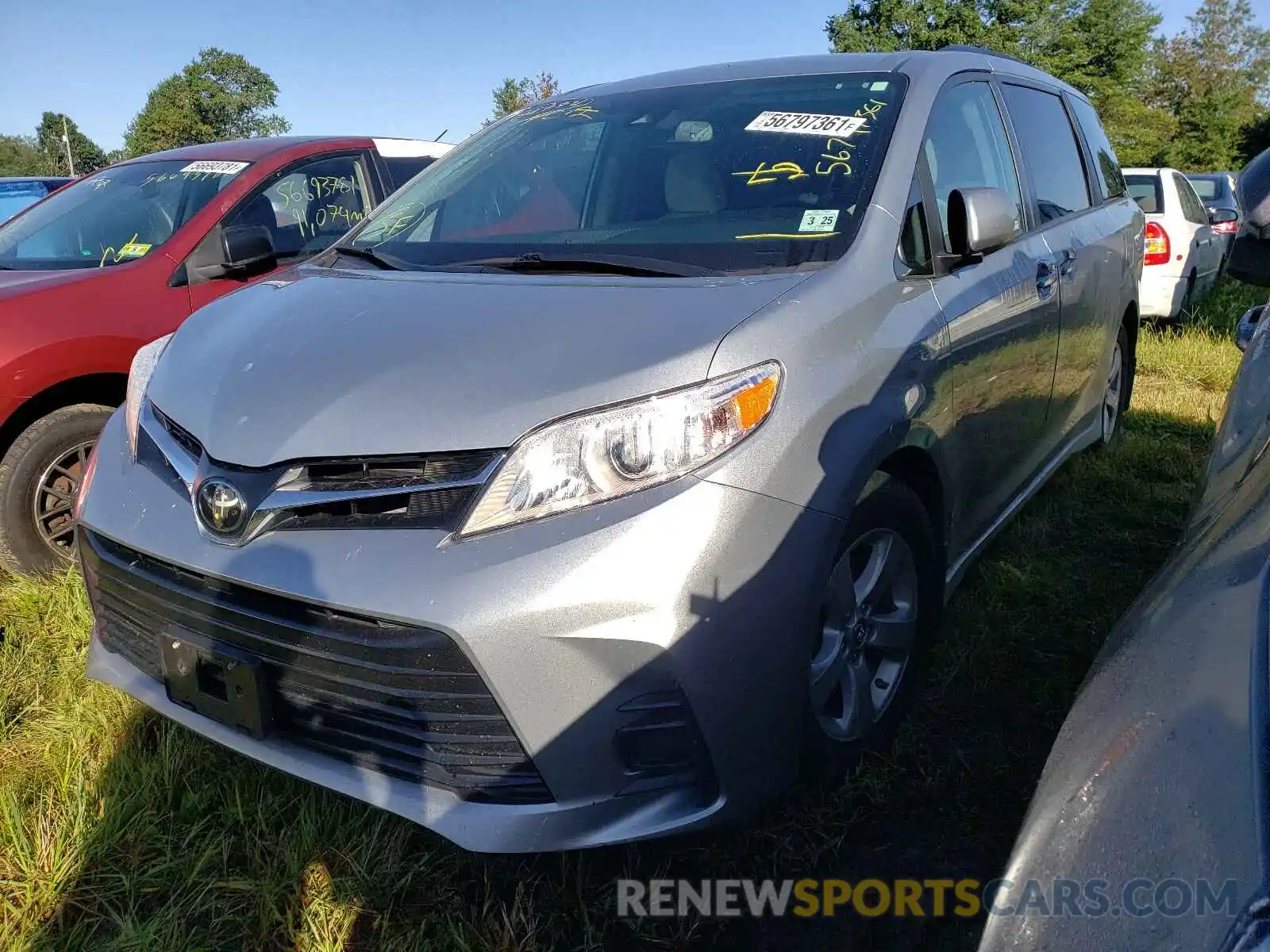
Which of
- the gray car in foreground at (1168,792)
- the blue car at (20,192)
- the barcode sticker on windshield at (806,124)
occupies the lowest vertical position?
the gray car in foreground at (1168,792)

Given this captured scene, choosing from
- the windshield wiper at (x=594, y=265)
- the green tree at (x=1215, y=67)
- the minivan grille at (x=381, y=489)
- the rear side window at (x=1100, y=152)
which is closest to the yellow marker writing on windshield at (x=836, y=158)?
A: the windshield wiper at (x=594, y=265)

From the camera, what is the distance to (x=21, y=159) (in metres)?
81.1

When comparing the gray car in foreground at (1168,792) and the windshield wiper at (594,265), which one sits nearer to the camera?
the gray car in foreground at (1168,792)

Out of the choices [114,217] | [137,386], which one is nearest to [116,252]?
[114,217]

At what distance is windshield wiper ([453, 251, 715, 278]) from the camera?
2.08m

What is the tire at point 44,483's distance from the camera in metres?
3.13

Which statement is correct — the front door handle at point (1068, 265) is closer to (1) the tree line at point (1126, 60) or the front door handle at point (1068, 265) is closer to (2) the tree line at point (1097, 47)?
(1) the tree line at point (1126, 60)

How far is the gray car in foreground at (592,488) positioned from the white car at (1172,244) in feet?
19.1

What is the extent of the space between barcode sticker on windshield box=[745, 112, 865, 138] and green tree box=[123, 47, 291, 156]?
6094 cm

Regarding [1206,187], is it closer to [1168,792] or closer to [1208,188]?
[1208,188]

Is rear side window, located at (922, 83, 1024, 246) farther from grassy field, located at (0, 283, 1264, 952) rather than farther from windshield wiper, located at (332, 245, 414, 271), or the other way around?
windshield wiper, located at (332, 245, 414, 271)

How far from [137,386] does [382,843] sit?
4.02 feet

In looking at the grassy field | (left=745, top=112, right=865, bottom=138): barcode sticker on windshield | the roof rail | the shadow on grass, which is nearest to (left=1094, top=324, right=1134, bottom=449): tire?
the roof rail

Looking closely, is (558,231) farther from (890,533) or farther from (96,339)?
(96,339)
